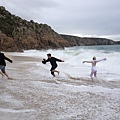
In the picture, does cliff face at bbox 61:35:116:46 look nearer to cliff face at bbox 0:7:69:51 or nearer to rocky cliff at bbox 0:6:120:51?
rocky cliff at bbox 0:6:120:51

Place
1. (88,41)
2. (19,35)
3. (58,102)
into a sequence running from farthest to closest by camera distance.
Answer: (88,41) → (19,35) → (58,102)

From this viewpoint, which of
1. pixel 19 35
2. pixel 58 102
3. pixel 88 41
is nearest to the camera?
pixel 58 102

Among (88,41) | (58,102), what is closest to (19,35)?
(58,102)

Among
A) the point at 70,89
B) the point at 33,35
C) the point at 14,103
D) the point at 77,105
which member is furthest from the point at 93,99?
the point at 33,35

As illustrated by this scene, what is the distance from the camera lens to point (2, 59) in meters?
11.1

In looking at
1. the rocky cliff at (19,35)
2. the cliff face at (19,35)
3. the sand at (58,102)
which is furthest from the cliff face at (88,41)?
the sand at (58,102)

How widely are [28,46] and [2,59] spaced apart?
59071 millimetres

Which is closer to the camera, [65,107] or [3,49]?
[65,107]

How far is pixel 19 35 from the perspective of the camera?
225 ft

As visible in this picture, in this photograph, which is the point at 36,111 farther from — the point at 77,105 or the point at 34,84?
the point at 34,84

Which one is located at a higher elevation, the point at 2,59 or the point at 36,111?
the point at 2,59

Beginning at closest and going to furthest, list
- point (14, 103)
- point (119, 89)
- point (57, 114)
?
point (57, 114) → point (14, 103) → point (119, 89)

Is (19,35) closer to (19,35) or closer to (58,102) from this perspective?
(19,35)

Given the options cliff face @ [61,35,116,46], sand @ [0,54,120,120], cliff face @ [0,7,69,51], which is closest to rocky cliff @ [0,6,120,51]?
cliff face @ [0,7,69,51]
